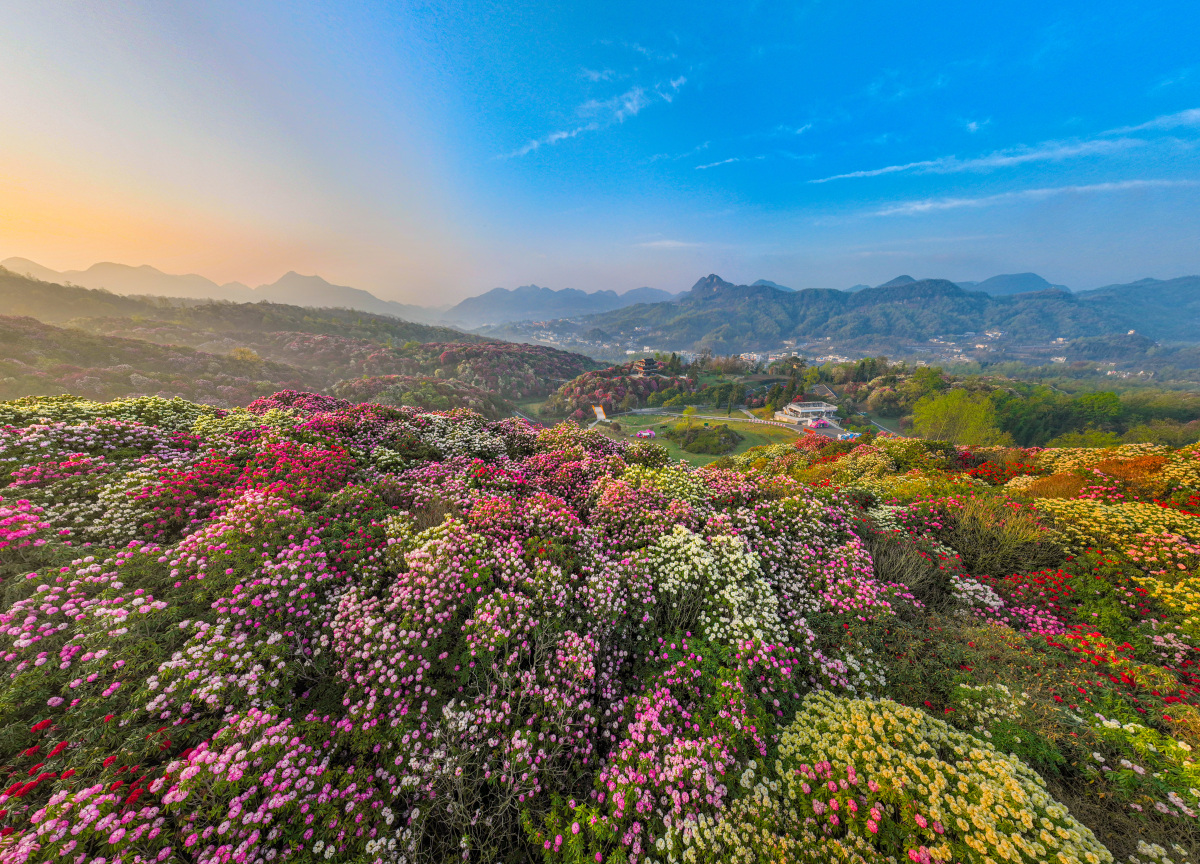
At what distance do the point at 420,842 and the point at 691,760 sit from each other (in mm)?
3166

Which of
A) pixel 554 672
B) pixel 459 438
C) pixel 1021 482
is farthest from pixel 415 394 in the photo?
pixel 1021 482

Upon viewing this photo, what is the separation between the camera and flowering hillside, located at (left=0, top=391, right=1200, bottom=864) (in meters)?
3.85

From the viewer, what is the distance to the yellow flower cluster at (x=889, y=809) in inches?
141

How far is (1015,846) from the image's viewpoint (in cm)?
348

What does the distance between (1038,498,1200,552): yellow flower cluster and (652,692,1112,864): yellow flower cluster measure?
348 inches

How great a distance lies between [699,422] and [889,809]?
54.0m

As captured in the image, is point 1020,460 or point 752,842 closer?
point 752,842

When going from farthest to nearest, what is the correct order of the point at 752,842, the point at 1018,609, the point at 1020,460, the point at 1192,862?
the point at 1020,460, the point at 1018,609, the point at 752,842, the point at 1192,862

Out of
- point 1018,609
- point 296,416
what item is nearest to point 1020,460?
point 1018,609

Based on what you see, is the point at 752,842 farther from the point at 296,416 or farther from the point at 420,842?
the point at 296,416

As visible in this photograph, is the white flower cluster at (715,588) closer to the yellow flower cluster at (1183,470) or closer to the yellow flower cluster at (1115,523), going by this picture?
the yellow flower cluster at (1115,523)

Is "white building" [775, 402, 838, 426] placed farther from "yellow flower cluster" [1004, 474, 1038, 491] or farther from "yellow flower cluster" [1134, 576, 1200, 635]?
"yellow flower cluster" [1134, 576, 1200, 635]

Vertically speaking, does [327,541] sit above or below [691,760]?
above

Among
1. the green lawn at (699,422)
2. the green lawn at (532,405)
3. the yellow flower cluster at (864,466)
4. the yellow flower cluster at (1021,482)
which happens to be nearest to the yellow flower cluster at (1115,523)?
the yellow flower cluster at (1021,482)
